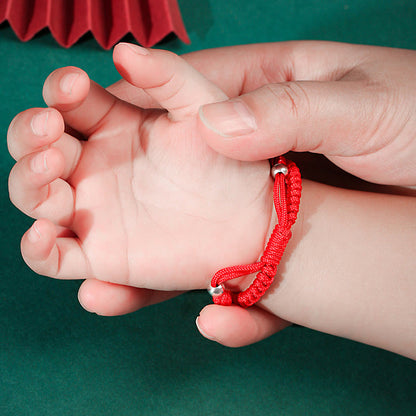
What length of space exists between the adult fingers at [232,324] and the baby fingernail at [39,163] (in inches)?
9.2

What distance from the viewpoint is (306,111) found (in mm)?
461

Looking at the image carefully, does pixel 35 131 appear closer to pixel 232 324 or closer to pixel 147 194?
pixel 147 194

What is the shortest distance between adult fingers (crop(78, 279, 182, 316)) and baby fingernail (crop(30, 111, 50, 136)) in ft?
0.66

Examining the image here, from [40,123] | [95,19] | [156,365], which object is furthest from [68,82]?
[95,19]

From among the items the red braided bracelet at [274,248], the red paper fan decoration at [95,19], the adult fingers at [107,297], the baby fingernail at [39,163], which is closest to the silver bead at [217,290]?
the red braided bracelet at [274,248]

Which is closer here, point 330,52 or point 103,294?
point 103,294

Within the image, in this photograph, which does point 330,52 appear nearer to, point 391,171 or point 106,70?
point 391,171

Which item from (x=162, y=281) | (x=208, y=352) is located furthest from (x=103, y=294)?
(x=208, y=352)

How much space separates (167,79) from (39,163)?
15 cm

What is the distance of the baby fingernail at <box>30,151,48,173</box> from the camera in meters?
0.41

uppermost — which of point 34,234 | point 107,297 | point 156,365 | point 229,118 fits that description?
point 229,118

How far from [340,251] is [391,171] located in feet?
0.39

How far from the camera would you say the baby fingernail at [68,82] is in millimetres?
426

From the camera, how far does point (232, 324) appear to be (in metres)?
0.52
